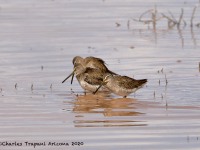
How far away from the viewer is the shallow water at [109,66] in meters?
11.5

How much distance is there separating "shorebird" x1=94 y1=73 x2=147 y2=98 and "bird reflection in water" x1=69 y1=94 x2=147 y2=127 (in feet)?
0.46

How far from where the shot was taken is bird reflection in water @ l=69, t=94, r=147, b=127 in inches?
483

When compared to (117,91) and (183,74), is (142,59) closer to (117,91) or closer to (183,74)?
(183,74)

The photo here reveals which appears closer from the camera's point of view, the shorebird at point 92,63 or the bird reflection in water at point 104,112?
the bird reflection in water at point 104,112

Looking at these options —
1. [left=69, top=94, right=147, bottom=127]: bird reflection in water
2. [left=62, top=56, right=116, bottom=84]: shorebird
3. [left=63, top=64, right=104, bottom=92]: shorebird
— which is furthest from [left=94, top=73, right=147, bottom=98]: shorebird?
[left=62, top=56, right=116, bottom=84]: shorebird

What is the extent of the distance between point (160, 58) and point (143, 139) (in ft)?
22.6

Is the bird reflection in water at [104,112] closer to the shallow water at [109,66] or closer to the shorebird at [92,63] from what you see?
the shallow water at [109,66]

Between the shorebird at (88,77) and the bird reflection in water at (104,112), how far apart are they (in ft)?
0.74

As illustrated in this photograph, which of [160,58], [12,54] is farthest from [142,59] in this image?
[12,54]

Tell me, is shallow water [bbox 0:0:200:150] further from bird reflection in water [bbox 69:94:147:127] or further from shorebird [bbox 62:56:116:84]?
shorebird [bbox 62:56:116:84]

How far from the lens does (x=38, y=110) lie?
1330 cm

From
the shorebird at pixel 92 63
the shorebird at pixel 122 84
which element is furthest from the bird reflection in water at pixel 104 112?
the shorebird at pixel 92 63

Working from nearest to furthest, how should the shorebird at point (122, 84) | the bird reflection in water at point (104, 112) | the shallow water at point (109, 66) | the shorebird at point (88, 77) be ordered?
the shallow water at point (109, 66) → the bird reflection in water at point (104, 112) → the shorebird at point (122, 84) → the shorebird at point (88, 77)

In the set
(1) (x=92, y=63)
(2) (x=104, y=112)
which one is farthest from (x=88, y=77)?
(2) (x=104, y=112)
